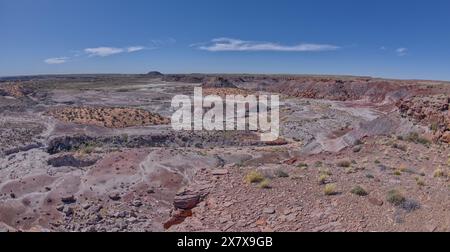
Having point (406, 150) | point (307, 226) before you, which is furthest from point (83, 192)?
point (406, 150)

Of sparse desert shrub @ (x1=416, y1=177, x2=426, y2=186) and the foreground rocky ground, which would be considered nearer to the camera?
the foreground rocky ground

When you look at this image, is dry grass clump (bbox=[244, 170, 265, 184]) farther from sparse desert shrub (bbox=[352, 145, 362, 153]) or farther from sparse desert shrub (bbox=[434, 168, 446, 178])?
sparse desert shrub (bbox=[352, 145, 362, 153])

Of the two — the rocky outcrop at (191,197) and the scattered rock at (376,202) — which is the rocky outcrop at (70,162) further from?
the scattered rock at (376,202)

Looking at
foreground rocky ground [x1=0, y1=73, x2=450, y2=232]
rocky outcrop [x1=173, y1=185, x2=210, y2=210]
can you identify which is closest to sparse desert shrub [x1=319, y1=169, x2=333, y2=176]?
foreground rocky ground [x1=0, y1=73, x2=450, y2=232]

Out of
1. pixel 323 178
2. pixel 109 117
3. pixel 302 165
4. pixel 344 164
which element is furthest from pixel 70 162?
pixel 109 117

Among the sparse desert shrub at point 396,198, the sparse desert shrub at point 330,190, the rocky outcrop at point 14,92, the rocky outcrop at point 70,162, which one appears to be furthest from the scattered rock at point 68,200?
the rocky outcrop at point 14,92

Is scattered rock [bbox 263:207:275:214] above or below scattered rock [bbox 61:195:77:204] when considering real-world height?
above

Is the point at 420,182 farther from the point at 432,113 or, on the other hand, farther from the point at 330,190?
the point at 432,113

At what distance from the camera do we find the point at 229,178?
12406 mm

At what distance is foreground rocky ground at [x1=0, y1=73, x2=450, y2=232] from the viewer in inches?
391

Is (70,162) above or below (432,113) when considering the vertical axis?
below
